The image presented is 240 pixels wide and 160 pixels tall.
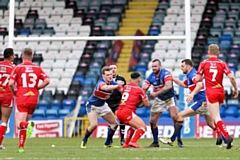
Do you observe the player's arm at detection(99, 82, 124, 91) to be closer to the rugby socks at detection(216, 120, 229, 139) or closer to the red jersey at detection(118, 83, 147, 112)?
the red jersey at detection(118, 83, 147, 112)

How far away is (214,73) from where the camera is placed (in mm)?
14727

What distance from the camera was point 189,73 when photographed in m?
17.3

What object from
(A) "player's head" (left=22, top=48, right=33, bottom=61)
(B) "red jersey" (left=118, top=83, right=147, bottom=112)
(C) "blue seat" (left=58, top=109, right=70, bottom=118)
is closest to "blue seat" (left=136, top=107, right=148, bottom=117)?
(C) "blue seat" (left=58, top=109, right=70, bottom=118)

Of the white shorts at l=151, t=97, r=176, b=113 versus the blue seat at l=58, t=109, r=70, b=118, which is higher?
the white shorts at l=151, t=97, r=176, b=113

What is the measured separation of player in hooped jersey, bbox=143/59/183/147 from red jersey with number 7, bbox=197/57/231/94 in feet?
7.60

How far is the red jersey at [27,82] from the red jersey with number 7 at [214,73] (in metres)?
3.28

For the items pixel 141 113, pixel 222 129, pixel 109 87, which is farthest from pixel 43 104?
pixel 222 129

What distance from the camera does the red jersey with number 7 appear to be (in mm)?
14703

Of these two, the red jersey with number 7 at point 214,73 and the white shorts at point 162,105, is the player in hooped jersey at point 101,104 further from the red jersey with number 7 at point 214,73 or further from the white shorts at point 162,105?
the red jersey with number 7 at point 214,73

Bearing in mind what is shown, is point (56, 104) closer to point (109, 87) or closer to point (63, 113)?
point (63, 113)

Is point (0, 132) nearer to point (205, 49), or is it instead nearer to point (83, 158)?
point (83, 158)

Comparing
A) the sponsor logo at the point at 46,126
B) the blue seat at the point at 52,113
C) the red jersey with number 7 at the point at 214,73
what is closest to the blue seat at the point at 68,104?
the blue seat at the point at 52,113

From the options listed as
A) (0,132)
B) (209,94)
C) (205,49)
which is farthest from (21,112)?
(205,49)

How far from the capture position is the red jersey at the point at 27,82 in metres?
14.2
